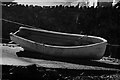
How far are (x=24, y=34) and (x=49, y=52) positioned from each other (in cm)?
236

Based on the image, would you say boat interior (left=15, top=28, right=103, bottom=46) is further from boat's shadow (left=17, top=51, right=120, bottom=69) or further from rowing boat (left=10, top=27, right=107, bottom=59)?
boat's shadow (left=17, top=51, right=120, bottom=69)

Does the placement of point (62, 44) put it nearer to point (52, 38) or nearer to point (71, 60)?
point (52, 38)

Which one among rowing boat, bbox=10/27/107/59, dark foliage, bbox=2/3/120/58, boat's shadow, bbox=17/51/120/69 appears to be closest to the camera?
boat's shadow, bbox=17/51/120/69

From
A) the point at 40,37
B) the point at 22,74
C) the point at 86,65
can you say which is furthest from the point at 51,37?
the point at 22,74

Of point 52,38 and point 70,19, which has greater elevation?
point 70,19

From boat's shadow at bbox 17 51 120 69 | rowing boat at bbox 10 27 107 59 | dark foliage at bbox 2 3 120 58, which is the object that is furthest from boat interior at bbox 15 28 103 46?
dark foliage at bbox 2 3 120 58

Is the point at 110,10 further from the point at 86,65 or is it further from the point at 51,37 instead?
the point at 86,65

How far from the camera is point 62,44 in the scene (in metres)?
14.1

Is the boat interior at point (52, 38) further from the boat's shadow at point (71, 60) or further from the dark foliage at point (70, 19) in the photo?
the dark foliage at point (70, 19)

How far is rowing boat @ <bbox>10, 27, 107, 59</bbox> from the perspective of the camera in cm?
1234

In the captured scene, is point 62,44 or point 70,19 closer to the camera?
point 62,44

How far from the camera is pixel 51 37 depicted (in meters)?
14.3

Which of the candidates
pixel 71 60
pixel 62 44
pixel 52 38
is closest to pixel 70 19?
pixel 52 38

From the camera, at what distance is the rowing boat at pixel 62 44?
40.5 feet
